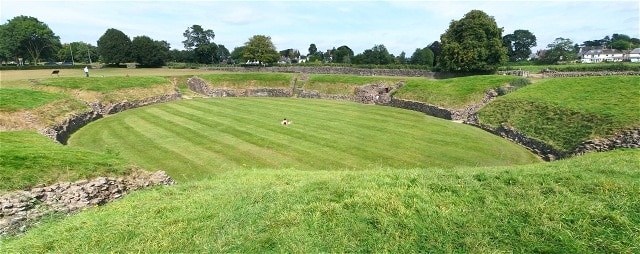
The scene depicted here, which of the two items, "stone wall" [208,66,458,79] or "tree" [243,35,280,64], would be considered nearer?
"stone wall" [208,66,458,79]

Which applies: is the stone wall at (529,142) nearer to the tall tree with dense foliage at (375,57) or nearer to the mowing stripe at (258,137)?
the mowing stripe at (258,137)

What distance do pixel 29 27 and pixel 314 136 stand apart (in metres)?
99.9

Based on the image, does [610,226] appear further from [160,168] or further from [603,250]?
[160,168]

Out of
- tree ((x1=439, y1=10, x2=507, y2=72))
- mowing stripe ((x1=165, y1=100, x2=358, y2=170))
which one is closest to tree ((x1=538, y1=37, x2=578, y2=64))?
tree ((x1=439, y1=10, x2=507, y2=72))

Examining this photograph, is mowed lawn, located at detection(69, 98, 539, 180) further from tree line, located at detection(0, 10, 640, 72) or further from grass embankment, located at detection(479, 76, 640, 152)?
tree line, located at detection(0, 10, 640, 72)

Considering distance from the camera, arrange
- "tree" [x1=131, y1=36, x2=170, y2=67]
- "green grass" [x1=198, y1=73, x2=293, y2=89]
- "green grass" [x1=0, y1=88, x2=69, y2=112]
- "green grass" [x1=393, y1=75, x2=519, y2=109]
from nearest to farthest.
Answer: "green grass" [x1=0, y1=88, x2=69, y2=112] → "green grass" [x1=393, y1=75, x2=519, y2=109] → "green grass" [x1=198, y1=73, x2=293, y2=89] → "tree" [x1=131, y1=36, x2=170, y2=67]

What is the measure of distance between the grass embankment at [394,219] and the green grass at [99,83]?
110ft

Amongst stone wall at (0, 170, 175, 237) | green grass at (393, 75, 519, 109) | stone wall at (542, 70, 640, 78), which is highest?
stone wall at (542, 70, 640, 78)

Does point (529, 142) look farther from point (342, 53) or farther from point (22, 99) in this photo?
point (342, 53)

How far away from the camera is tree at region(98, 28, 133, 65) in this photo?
278 feet

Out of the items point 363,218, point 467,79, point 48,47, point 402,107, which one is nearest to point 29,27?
point 48,47

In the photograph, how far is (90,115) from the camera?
1276 inches

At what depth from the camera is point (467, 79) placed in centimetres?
3912

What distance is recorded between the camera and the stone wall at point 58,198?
10.6 m
